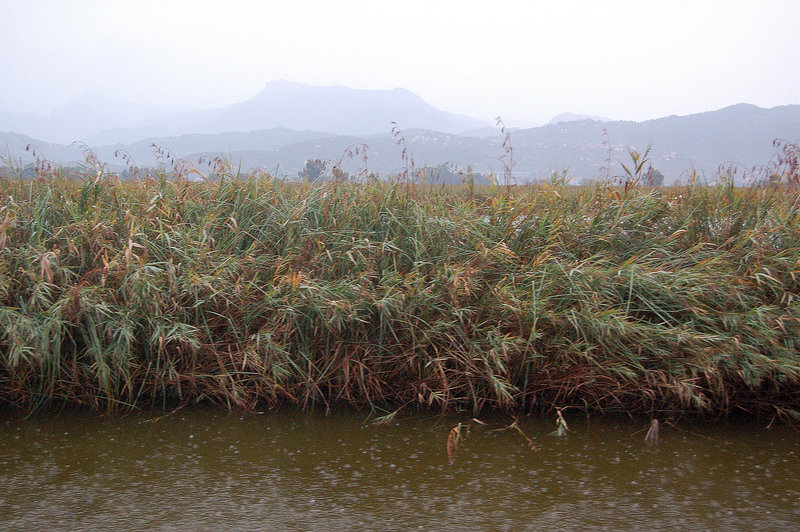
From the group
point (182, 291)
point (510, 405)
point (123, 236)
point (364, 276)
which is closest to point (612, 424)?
point (510, 405)

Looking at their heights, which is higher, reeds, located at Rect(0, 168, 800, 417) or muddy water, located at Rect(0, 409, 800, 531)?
reeds, located at Rect(0, 168, 800, 417)

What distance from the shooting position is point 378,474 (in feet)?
11.0

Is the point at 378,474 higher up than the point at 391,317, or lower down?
lower down

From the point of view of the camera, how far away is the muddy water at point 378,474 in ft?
9.57

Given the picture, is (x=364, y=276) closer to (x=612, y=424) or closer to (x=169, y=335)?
(x=169, y=335)

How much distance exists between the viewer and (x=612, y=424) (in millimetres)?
4098

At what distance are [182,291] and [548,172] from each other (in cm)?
356

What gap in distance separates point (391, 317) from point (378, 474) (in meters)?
1.22

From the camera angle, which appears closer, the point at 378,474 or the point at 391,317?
the point at 378,474

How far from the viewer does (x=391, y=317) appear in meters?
4.32

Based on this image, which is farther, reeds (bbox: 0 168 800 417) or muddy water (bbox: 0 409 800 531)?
reeds (bbox: 0 168 800 417)

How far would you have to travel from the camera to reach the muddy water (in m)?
2.92

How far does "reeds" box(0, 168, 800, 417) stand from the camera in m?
4.12

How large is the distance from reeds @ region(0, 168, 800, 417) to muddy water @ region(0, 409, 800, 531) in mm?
230
